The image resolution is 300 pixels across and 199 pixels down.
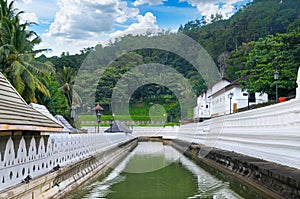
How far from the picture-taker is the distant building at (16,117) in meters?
4.61

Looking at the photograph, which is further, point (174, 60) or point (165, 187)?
point (174, 60)

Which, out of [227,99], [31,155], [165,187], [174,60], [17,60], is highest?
[174,60]

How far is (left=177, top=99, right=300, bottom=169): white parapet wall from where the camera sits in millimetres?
8539

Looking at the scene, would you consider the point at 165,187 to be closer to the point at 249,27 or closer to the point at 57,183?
the point at 57,183

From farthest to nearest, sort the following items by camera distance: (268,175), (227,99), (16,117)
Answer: (227,99) < (268,175) < (16,117)

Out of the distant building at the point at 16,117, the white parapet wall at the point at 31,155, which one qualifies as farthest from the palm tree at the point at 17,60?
the distant building at the point at 16,117

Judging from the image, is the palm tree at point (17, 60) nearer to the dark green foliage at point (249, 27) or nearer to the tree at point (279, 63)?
the tree at point (279, 63)

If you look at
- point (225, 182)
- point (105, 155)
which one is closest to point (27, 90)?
point (105, 155)

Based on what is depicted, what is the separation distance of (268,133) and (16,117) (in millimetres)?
7377

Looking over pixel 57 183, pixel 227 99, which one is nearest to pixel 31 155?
pixel 57 183

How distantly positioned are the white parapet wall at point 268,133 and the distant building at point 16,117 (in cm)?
512

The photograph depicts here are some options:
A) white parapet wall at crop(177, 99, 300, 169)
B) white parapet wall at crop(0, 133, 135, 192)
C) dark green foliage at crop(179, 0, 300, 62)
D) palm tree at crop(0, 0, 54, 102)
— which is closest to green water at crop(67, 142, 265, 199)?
white parapet wall at crop(0, 133, 135, 192)

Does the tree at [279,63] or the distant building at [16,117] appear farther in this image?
the tree at [279,63]

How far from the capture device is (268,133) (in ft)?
34.2
